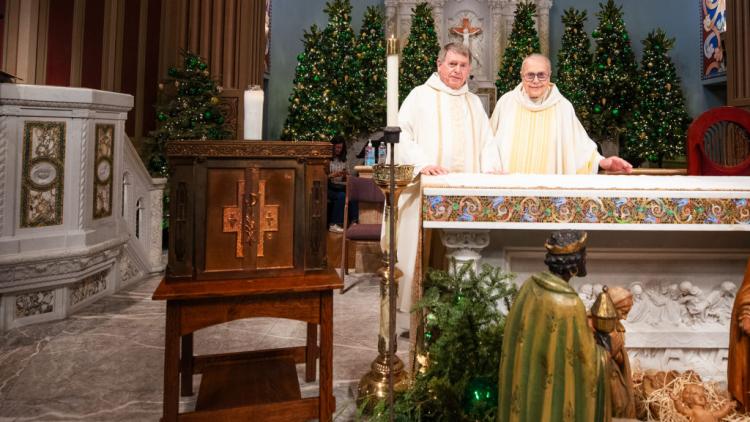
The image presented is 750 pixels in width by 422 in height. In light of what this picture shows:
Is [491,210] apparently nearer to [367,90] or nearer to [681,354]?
[681,354]

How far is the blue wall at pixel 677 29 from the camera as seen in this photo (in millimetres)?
10891

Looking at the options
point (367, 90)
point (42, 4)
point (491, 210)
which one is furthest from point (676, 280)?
point (367, 90)

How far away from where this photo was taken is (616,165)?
10.6 feet

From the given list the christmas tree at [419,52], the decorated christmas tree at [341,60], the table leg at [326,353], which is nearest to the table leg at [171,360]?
the table leg at [326,353]

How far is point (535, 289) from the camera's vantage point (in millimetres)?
1147

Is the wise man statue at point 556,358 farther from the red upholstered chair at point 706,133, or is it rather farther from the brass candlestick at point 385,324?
the red upholstered chair at point 706,133

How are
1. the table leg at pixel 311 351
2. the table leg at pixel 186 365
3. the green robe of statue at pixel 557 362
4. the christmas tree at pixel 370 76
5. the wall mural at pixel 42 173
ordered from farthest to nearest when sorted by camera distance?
the christmas tree at pixel 370 76 < the wall mural at pixel 42 173 < the table leg at pixel 311 351 < the table leg at pixel 186 365 < the green robe of statue at pixel 557 362

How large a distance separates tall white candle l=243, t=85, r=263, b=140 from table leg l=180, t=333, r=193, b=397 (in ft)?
3.53

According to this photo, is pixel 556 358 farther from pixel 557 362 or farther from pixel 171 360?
pixel 171 360

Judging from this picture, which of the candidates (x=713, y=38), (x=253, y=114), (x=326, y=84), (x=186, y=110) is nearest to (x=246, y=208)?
(x=253, y=114)

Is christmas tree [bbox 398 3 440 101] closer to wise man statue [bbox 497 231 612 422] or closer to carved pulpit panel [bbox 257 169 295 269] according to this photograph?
carved pulpit panel [bbox 257 169 295 269]

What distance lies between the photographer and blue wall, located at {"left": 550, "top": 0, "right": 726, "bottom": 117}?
10.9m

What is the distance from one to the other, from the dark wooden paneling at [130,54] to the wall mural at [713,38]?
10.8 meters

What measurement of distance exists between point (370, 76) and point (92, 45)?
565 cm
